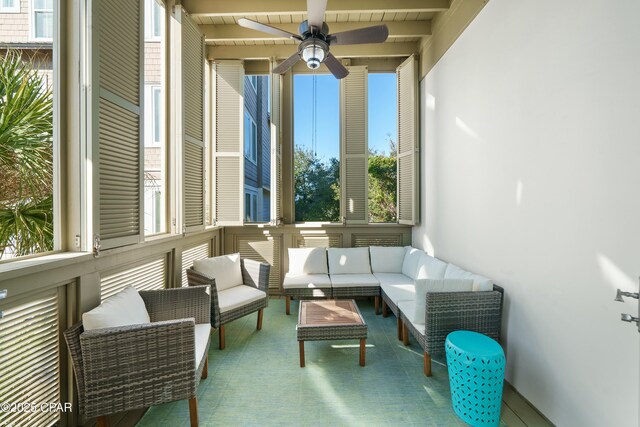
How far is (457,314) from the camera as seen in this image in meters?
2.39

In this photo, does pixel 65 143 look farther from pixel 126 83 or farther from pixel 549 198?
pixel 549 198

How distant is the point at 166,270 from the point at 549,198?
11.3 ft

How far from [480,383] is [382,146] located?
3.76 metres

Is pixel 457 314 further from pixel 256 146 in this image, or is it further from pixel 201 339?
pixel 256 146

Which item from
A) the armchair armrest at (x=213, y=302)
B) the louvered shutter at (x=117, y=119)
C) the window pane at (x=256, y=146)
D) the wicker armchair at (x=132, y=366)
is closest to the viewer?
the wicker armchair at (x=132, y=366)

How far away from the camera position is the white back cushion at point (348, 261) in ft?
14.0

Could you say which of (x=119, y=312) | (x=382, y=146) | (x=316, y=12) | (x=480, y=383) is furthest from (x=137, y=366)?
(x=382, y=146)

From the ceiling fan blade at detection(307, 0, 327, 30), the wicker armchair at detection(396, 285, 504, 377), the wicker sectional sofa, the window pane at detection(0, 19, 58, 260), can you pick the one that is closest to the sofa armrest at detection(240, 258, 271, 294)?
the wicker sectional sofa

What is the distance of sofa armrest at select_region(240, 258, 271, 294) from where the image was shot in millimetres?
3584

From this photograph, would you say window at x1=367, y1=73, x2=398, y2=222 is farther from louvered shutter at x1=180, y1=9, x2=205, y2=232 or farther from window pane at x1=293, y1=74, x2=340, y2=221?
louvered shutter at x1=180, y1=9, x2=205, y2=232

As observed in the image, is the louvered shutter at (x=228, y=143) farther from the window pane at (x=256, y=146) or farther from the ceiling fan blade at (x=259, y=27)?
the ceiling fan blade at (x=259, y=27)

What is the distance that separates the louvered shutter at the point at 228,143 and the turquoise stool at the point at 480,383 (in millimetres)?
3445


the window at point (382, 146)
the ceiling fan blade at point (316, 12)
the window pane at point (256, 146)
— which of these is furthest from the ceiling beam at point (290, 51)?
the ceiling fan blade at point (316, 12)

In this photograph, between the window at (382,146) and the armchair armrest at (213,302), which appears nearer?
the armchair armrest at (213,302)
